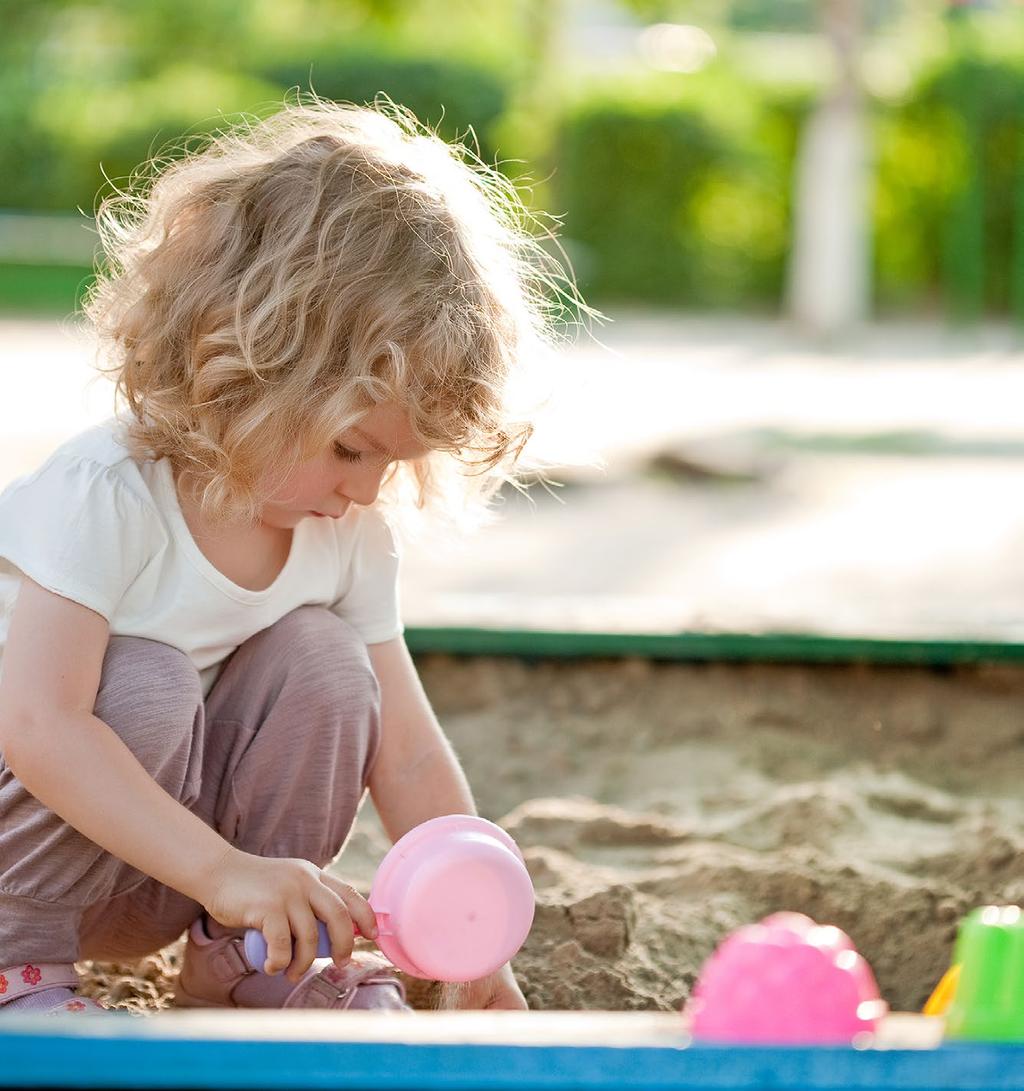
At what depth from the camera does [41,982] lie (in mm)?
1329

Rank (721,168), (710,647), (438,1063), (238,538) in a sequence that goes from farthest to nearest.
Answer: (721,168) < (710,647) < (238,538) < (438,1063)

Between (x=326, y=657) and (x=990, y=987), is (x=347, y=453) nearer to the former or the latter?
(x=326, y=657)

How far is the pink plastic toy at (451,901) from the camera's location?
1188mm

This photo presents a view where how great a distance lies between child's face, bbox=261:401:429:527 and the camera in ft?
4.29

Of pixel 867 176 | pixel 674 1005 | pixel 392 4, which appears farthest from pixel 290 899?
pixel 392 4

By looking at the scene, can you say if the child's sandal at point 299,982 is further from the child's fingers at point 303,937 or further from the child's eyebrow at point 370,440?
the child's eyebrow at point 370,440

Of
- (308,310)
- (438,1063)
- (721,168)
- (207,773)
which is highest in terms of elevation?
(721,168)

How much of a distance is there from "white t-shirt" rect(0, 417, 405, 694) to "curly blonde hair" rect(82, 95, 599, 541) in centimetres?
4

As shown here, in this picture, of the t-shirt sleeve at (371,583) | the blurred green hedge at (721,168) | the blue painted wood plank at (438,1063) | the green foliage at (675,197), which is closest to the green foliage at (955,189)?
the blurred green hedge at (721,168)

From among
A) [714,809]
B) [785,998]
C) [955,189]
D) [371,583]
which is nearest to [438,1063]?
[785,998]

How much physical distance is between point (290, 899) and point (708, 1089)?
50 centimetres

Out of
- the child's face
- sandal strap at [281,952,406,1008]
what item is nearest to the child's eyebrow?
the child's face

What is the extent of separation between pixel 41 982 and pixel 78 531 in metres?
0.35

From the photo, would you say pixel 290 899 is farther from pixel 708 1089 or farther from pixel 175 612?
pixel 708 1089
